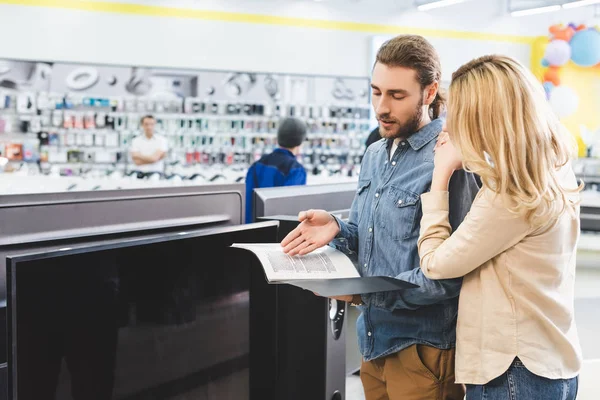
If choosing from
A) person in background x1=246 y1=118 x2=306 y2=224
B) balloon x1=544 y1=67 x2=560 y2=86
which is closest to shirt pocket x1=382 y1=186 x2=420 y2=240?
person in background x1=246 y1=118 x2=306 y2=224

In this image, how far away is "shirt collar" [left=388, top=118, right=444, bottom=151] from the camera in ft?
5.43

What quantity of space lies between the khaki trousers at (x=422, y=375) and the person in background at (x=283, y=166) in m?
2.97

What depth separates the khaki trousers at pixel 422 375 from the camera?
1.58 m

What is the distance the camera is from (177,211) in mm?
1671

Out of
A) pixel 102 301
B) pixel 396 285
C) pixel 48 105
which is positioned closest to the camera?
pixel 102 301

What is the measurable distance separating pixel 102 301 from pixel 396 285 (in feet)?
1.97

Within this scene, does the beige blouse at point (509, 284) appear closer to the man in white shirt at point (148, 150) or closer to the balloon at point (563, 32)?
the man in white shirt at point (148, 150)

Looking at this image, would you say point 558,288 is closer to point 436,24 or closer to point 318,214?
point 318,214

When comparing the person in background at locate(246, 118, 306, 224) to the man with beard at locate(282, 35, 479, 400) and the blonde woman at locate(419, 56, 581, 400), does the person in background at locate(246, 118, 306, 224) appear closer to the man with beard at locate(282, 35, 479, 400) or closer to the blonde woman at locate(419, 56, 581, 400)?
the man with beard at locate(282, 35, 479, 400)

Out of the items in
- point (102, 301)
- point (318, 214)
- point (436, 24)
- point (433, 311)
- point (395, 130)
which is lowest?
point (433, 311)

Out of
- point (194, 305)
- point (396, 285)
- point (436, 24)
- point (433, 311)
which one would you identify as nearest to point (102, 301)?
point (194, 305)

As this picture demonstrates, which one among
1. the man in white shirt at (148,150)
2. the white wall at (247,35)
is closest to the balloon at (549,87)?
the white wall at (247,35)

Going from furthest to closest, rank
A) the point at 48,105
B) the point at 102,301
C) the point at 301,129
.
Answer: the point at 48,105, the point at 301,129, the point at 102,301

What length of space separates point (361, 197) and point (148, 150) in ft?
21.4
